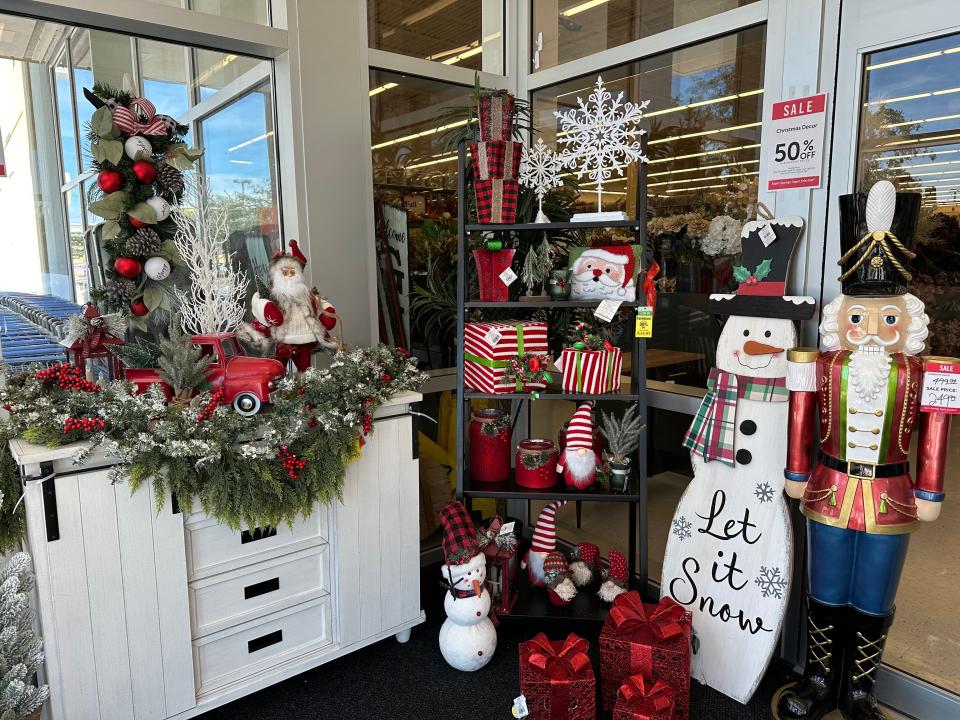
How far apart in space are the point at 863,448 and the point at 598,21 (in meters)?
2.13

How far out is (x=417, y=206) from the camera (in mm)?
2977

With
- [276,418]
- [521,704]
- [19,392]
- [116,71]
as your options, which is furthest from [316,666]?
[116,71]

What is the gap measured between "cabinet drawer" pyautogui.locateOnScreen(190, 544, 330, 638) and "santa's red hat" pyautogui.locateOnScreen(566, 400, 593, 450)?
3.28 feet

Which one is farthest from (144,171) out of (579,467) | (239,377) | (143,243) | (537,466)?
(579,467)

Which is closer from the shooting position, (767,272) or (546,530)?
(767,272)

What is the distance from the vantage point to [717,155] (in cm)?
244

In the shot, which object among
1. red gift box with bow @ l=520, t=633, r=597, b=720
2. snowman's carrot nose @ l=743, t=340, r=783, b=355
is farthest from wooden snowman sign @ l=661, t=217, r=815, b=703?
red gift box with bow @ l=520, t=633, r=597, b=720

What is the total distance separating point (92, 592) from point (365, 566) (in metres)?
0.85

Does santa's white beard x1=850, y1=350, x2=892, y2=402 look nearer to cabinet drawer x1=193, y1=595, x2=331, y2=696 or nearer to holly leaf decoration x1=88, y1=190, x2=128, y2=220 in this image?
cabinet drawer x1=193, y1=595, x2=331, y2=696

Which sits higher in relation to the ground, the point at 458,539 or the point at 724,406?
the point at 724,406

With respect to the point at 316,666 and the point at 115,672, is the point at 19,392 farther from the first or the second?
the point at 316,666

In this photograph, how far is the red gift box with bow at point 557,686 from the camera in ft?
6.35

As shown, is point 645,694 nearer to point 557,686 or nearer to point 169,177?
point 557,686

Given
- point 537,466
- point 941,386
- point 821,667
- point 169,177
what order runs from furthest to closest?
point 537,466 < point 169,177 < point 821,667 < point 941,386
